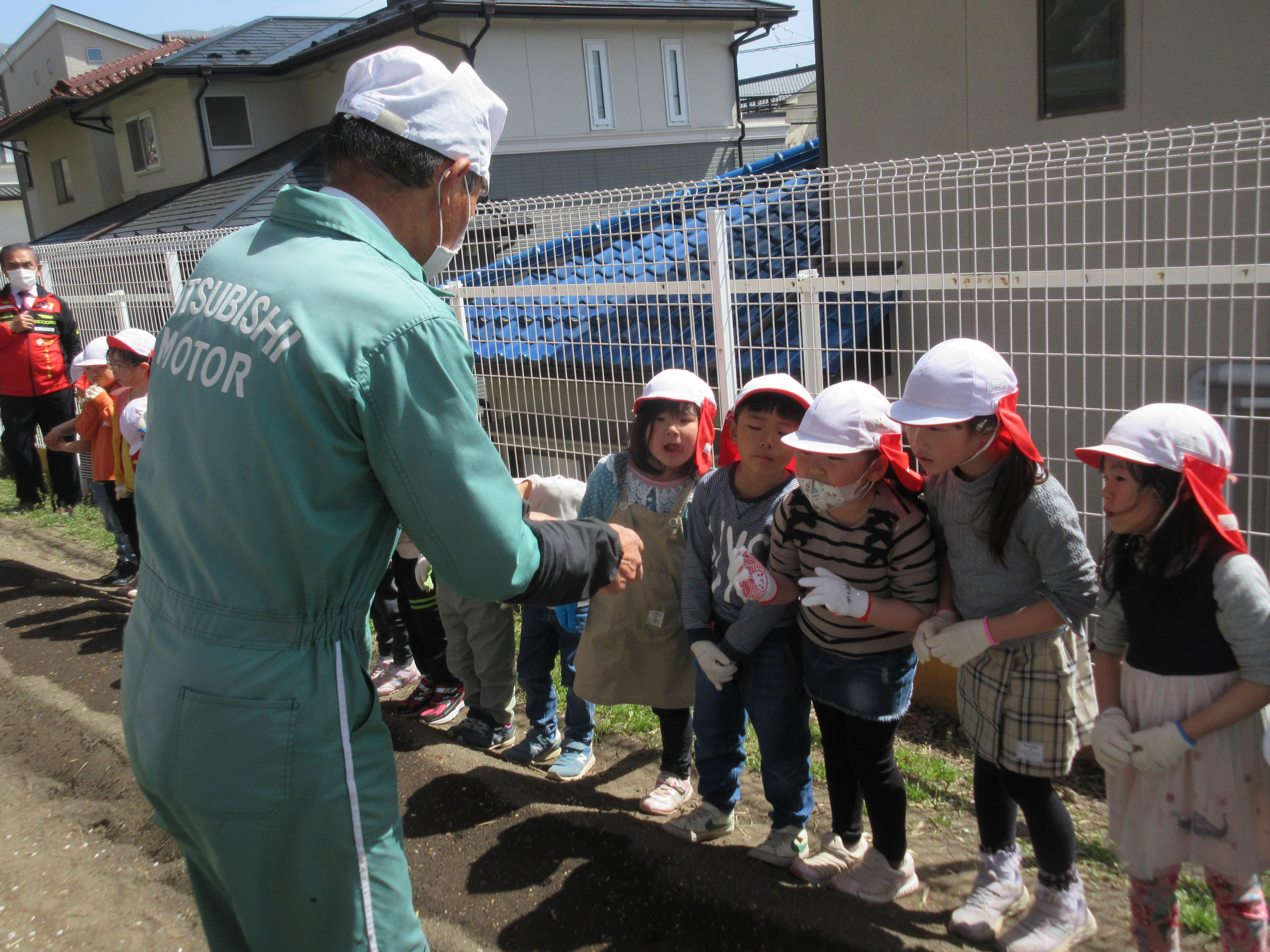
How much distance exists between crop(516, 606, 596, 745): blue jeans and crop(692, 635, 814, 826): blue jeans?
77 cm

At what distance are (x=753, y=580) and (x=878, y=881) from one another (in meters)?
1.00

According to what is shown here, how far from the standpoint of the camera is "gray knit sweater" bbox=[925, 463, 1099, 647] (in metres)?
2.46

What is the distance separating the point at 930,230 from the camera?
5477 millimetres

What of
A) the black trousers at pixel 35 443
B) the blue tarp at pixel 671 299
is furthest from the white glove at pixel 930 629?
the black trousers at pixel 35 443

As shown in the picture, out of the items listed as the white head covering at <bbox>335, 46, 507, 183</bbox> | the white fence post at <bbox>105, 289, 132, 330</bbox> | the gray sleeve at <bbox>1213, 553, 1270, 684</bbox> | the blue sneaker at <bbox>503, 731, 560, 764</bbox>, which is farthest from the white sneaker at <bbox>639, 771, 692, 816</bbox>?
the white fence post at <bbox>105, 289, 132, 330</bbox>

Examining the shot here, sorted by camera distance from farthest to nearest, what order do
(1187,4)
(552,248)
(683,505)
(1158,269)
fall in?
(1187,4)
(552,248)
(683,505)
(1158,269)

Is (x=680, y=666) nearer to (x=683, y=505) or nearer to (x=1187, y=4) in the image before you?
(x=683, y=505)

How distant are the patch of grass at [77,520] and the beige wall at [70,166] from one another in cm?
1617

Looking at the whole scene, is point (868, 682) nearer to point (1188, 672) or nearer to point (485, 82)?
point (1188, 672)

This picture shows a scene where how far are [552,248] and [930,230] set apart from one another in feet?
7.13

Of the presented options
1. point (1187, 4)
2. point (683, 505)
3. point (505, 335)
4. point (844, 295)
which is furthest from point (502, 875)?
point (1187, 4)

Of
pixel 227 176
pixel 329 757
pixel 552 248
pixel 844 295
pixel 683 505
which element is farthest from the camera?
pixel 227 176

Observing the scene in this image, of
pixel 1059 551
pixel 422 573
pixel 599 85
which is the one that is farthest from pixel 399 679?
pixel 599 85

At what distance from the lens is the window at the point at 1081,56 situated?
631cm
